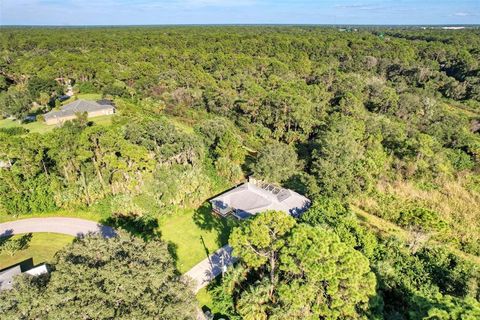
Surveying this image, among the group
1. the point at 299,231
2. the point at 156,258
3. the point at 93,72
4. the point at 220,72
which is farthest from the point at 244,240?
the point at 93,72

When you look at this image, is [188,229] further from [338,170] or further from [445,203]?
[445,203]

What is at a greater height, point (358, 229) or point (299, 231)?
point (299, 231)

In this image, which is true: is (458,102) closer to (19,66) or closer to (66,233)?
(66,233)

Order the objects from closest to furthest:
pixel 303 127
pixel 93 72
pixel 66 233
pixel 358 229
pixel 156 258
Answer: pixel 156 258, pixel 358 229, pixel 66 233, pixel 303 127, pixel 93 72

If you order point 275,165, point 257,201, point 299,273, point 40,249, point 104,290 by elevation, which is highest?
point 104,290

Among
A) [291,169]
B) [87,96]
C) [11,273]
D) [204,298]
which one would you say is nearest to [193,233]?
[204,298]

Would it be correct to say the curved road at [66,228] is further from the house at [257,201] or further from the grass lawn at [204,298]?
the house at [257,201]
